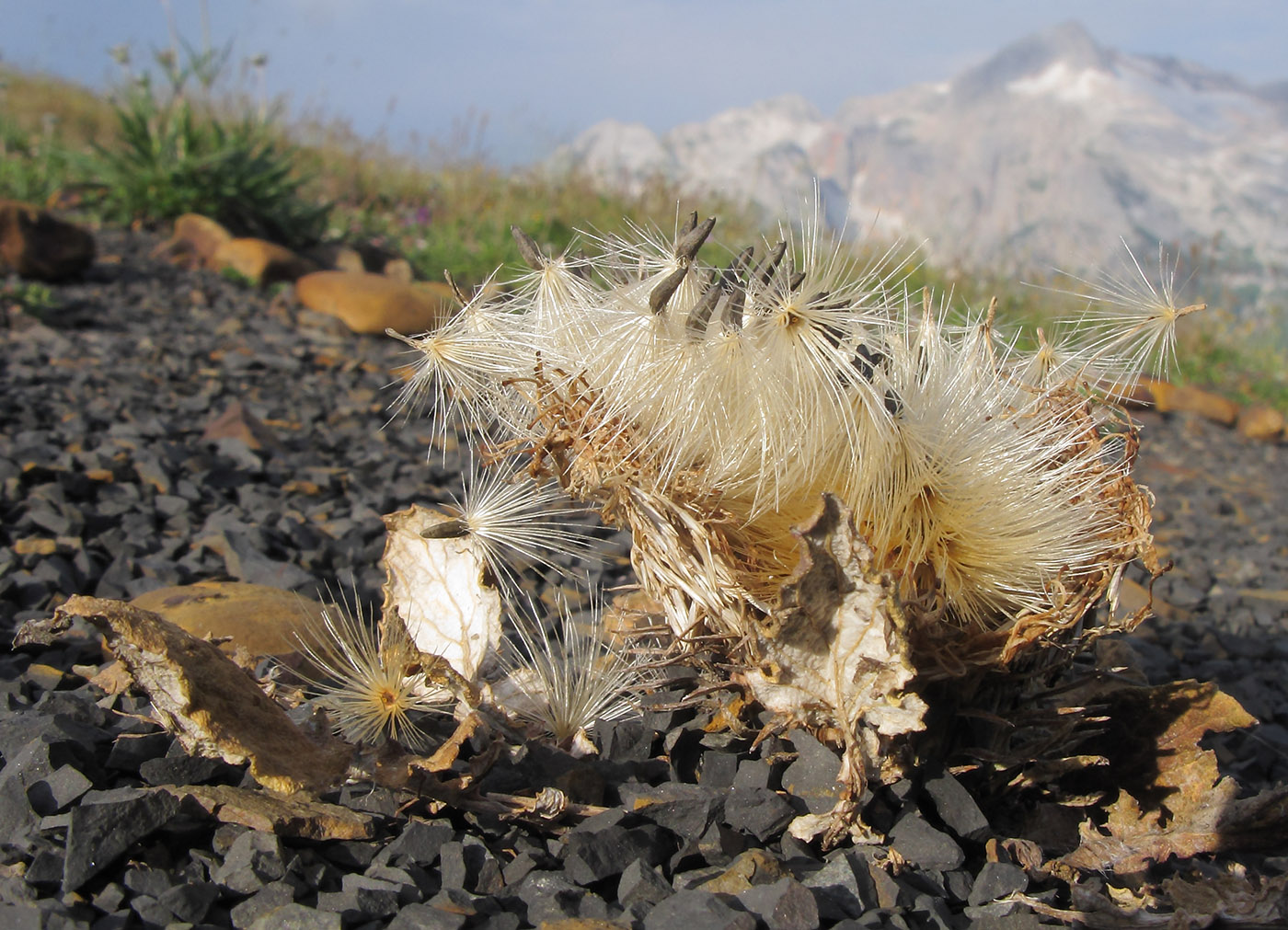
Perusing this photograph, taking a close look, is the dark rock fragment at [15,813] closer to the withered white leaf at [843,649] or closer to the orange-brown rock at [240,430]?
the withered white leaf at [843,649]

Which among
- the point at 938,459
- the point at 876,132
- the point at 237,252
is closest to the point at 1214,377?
the point at 237,252

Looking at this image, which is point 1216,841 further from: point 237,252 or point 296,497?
point 237,252

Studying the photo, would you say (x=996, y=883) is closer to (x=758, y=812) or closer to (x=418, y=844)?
(x=758, y=812)

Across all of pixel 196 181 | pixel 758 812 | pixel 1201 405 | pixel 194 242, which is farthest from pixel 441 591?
pixel 1201 405

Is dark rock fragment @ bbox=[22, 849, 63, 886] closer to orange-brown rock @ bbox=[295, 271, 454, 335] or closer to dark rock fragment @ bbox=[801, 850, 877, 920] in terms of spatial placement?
dark rock fragment @ bbox=[801, 850, 877, 920]

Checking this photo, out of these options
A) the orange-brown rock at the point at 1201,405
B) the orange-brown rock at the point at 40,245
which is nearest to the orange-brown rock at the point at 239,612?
the orange-brown rock at the point at 40,245

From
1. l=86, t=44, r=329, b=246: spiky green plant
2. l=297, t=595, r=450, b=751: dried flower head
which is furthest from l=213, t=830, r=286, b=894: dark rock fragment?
l=86, t=44, r=329, b=246: spiky green plant

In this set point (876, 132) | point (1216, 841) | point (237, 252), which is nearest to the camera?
point (1216, 841)
